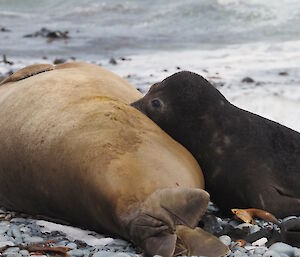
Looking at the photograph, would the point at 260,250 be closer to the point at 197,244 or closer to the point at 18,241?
the point at 197,244

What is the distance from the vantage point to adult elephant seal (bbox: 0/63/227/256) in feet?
10.8

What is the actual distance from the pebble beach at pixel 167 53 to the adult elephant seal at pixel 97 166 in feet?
0.48

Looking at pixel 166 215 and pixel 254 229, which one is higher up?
pixel 166 215

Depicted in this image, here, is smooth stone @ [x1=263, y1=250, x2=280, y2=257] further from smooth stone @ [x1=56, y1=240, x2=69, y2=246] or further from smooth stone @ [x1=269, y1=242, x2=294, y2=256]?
smooth stone @ [x1=56, y1=240, x2=69, y2=246]

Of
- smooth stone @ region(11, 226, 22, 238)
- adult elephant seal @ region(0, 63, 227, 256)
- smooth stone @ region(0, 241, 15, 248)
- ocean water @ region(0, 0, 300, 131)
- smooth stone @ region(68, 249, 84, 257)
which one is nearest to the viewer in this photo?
adult elephant seal @ region(0, 63, 227, 256)

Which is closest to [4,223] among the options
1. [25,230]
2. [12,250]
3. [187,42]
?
[25,230]

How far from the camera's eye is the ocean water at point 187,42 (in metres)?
9.38

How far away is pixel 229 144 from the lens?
4.29 meters

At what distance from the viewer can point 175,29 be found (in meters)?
17.4

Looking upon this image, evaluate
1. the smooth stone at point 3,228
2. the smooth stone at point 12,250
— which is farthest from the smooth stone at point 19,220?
the smooth stone at point 12,250

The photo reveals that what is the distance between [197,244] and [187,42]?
11717 millimetres

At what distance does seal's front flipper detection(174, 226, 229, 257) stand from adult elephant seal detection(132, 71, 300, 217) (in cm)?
93

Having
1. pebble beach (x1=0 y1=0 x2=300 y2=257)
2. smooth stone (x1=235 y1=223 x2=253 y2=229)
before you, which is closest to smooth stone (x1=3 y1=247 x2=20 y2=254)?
pebble beach (x1=0 y1=0 x2=300 y2=257)

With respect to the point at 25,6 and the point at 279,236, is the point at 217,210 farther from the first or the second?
the point at 25,6
